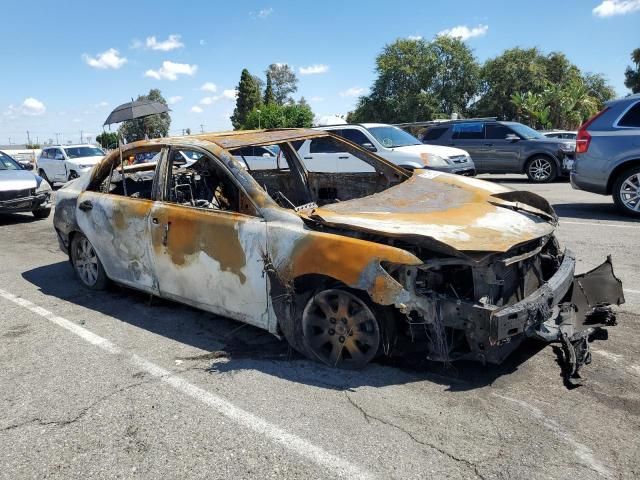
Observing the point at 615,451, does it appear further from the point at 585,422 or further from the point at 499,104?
the point at 499,104

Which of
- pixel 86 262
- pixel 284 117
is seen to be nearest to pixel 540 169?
pixel 86 262

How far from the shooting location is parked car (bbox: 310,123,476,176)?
11039 mm

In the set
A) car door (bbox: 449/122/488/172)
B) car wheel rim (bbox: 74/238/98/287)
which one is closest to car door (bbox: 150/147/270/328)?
car wheel rim (bbox: 74/238/98/287)

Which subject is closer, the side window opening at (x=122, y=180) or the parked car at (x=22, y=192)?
the side window opening at (x=122, y=180)

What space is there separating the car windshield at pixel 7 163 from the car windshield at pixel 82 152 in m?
7.31

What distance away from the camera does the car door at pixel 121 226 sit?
15.6 feet

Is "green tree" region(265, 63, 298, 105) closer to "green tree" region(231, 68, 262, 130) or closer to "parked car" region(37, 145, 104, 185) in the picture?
"green tree" region(231, 68, 262, 130)

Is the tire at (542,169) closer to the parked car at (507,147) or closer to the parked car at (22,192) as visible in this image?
the parked car at (507,147)

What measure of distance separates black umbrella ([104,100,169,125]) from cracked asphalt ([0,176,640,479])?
798 cm

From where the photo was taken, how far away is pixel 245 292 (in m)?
3.99

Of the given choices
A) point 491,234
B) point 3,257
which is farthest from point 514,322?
point 3,257

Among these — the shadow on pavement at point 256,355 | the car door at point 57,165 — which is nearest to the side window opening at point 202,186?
the shadow on pavement at point 256,355

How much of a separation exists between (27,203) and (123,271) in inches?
268

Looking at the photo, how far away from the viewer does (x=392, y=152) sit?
37.6 feet
